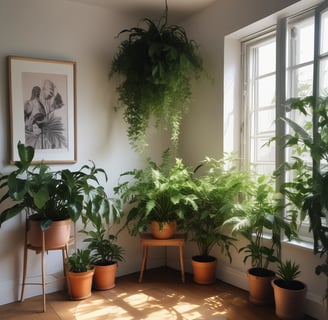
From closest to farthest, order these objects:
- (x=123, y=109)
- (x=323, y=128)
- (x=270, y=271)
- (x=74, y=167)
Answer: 1. (x=323, y=128)
2. (x=270, y=271)
3. (x=74, y=167)
4. (x=123, y=109)

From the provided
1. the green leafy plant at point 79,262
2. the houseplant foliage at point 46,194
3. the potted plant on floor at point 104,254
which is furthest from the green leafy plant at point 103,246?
the houseplant foliage at point 46,194

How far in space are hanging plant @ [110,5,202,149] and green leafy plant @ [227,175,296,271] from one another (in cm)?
92

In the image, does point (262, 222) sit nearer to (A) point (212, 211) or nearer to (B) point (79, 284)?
(A) point (212, 211)

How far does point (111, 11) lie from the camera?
2.93m

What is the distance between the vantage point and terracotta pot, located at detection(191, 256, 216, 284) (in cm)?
273

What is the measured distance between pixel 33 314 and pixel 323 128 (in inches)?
88.9

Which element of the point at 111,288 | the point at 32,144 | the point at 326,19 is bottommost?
the point at 111,288

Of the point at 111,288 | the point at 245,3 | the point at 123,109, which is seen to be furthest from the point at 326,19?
the point at 111,288

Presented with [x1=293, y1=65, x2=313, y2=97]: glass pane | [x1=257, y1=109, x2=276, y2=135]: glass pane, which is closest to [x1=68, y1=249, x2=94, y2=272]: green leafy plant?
[x1=257, y1=109, x2=276, y2=135]: glass pane

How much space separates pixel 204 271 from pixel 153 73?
5.49ft

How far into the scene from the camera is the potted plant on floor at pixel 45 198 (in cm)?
220

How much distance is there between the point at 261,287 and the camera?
7.65 ft

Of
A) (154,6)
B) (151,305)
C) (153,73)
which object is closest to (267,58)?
(153,73)

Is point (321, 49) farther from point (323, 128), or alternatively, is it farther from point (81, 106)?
point (81, 106)
